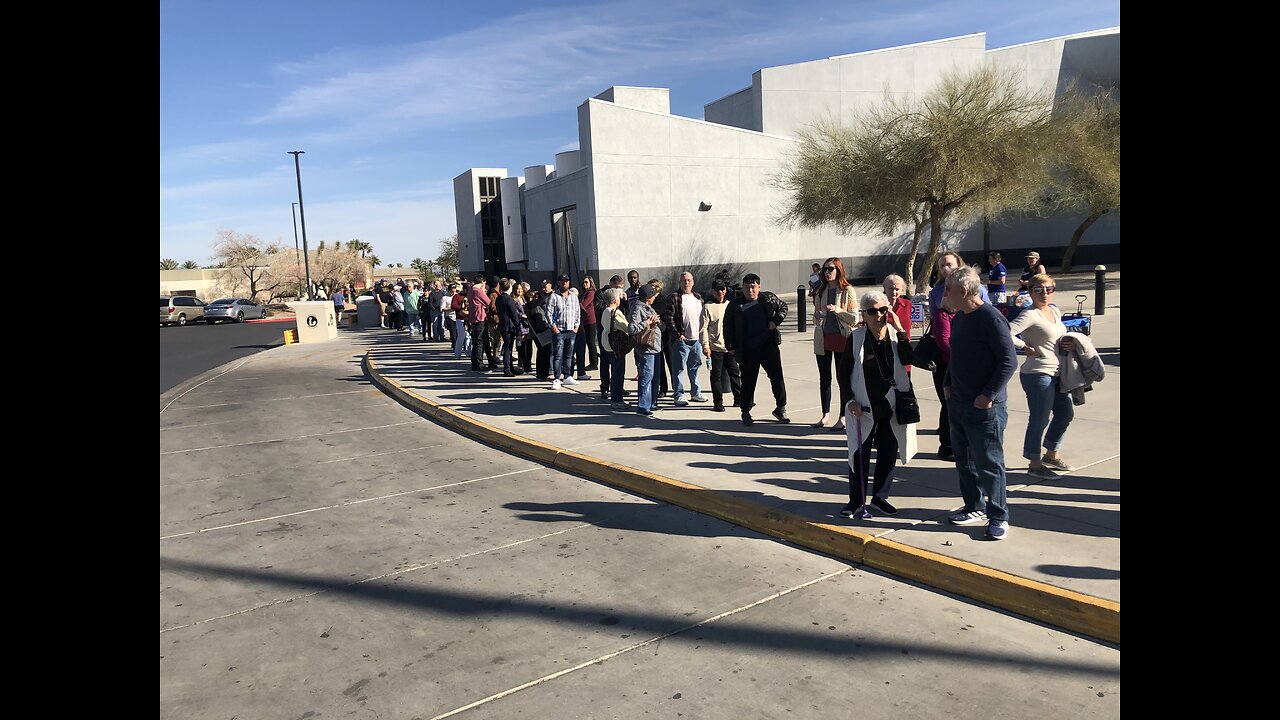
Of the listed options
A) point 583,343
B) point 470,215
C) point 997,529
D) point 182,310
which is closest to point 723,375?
point 583,343

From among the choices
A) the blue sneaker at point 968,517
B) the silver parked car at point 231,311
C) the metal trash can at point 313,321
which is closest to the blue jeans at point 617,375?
the blue sneaker at point 968,517

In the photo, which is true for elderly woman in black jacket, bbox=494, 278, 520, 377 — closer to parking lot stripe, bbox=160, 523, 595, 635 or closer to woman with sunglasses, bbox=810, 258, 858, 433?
woman with sunglasses, bbox=810, 258, 858, 433

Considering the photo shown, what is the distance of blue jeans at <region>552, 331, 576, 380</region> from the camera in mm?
13343

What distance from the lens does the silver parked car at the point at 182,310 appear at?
41750mm

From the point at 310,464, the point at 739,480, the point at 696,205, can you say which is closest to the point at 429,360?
the point at 310,464

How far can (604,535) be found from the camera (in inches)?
240

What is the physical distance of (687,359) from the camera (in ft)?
36.3

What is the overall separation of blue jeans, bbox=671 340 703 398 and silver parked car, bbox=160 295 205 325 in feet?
127

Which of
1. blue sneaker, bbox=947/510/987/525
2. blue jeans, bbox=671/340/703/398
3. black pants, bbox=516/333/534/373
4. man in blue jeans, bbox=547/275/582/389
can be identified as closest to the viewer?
blue sneaker, bbox=947/510/987/525

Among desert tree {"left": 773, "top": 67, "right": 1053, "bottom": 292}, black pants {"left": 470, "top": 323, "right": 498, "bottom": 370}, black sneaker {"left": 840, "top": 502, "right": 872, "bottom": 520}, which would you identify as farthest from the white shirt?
desert tree {"left": 773, "top": 67, "right": 1053, "bottom": 292}

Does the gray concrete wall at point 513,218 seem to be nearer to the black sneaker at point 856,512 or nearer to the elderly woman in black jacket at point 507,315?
the elderly woman in black jacket at point 507,315
